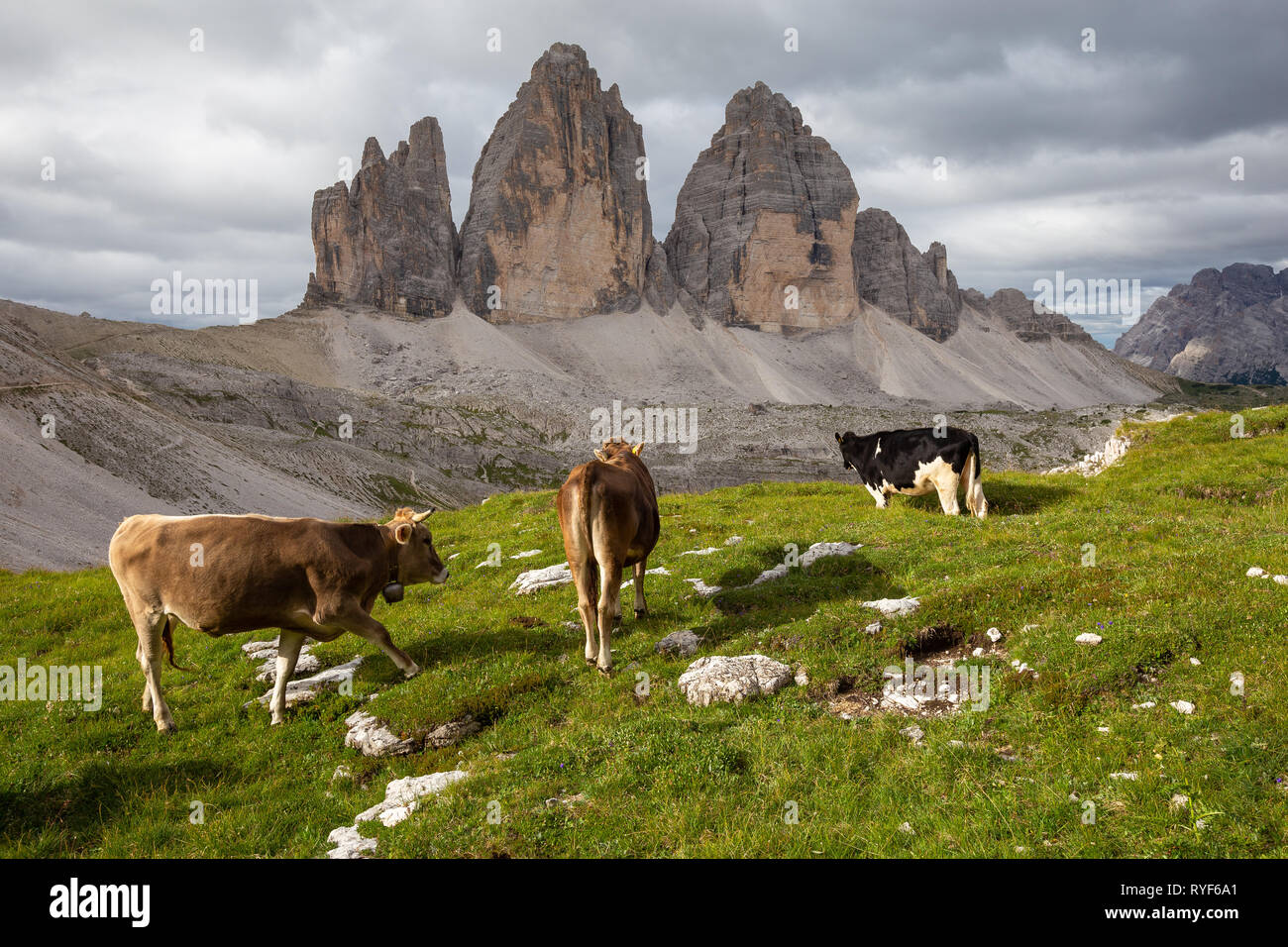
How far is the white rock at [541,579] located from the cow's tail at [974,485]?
10.2m

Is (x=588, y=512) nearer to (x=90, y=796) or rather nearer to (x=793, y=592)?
(x=793, y=592)

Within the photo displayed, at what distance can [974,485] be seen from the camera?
17.1 meters

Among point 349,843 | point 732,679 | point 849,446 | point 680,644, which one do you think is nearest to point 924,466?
point 849,446

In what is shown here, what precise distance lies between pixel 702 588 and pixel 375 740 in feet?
A: 21.4

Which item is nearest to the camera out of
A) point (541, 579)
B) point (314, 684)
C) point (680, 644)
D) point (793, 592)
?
point (680, 644)

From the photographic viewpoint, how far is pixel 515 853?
234 inches

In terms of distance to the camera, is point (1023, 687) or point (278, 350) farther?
point (278, 350)

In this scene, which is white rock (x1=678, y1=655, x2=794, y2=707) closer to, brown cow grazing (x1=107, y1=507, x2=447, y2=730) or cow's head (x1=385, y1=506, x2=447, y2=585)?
brown cow grazing (x1=107, y1=507, x2=447, y2=730)
